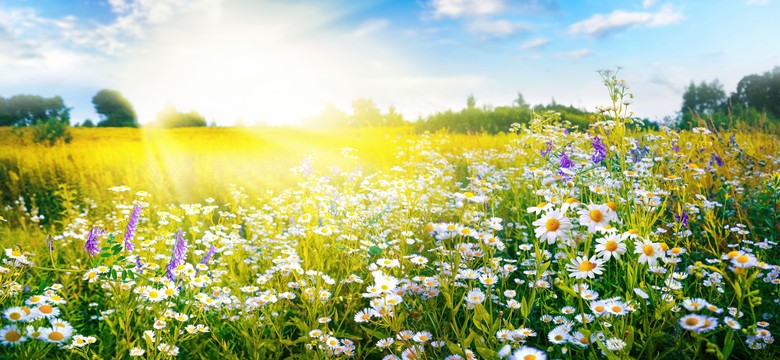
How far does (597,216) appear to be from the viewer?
5.72 feet

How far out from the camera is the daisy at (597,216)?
67.7 inches

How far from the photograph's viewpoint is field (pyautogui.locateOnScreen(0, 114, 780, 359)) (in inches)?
74.5

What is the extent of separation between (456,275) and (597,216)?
2.68 ft

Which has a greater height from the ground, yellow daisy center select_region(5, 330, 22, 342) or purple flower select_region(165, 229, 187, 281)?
yellow daisy center select_region(5, 330, 22, 342)

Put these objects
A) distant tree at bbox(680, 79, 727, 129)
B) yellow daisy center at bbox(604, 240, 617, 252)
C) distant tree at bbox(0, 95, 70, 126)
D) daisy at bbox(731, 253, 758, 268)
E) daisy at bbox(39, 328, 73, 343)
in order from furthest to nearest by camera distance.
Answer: distant tree at bbox(680, 79, 727, 129) < distant tree at bbox(0, 95, 70, 126) < yellow daisy center at bbox(604, 240, 617, 252) < daisy at bbox(39, 328, 73, 343) < daisy at bbox(731, 253, 758, 268)

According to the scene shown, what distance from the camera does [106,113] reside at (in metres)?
55.2

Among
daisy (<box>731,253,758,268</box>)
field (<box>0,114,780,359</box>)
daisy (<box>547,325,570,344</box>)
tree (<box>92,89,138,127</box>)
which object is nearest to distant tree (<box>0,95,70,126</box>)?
tree (<box>92,89,138,127</box>)

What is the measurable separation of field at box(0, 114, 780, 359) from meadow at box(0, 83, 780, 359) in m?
0.02

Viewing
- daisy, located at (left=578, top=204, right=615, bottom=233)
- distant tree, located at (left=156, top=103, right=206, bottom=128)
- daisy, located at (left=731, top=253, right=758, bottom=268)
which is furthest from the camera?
distant tree, located at (left=156, top=103, right=206, bottom=128)

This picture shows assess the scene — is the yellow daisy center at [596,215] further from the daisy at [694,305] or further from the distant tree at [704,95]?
the distant tree at [704,95]

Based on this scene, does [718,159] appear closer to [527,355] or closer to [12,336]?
[527,355]

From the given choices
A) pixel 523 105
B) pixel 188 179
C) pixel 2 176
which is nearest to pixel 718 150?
pixel 188 179

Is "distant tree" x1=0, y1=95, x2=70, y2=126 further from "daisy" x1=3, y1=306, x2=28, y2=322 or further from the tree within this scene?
"daisy" x1=3, y1=306, x2=28, y2=322

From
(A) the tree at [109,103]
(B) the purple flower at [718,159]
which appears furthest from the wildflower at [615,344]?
(A) the tree at [109,103]
